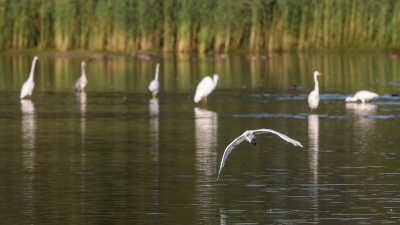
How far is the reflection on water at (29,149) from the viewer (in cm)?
1119

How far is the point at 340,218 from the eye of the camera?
10.1 m

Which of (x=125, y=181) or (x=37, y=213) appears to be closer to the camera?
(x=37, y=213)

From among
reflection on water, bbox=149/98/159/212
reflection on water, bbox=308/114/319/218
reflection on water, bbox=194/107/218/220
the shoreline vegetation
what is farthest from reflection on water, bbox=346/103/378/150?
the shoreline vegetation

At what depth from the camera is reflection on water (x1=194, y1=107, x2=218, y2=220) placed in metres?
11.3

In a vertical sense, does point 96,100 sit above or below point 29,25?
below

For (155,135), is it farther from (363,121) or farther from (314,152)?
(363,121)

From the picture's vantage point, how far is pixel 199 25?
61000 millimetres

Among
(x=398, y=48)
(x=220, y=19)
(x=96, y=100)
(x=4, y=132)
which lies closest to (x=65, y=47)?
(x=220, y=19)

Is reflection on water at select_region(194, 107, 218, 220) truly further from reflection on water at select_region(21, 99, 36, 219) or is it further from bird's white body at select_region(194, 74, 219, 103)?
reflection on water at select_region(21, 99, 36, 219)

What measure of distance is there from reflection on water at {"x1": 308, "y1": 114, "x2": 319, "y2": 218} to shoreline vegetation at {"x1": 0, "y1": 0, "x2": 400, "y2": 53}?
3721cm

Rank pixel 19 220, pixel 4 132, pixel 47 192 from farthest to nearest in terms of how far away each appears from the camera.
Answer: pixel 4 132 → pixel 47 192 → pixel 19 220

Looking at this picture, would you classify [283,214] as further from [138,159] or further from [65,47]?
[65,47]

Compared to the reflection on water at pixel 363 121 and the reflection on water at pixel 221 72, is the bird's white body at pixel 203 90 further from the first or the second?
the reflection on water at pixel 221 72

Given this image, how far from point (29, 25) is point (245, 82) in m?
31.1
